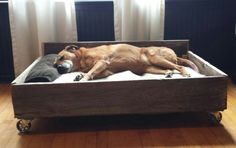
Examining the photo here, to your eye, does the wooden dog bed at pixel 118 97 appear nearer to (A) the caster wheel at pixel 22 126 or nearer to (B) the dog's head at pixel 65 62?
(A) the caster wheel at pixel 22 126

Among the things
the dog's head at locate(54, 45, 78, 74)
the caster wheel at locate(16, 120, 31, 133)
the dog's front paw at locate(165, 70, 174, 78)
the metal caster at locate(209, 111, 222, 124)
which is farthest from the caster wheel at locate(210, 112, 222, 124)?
the caster wheel at locate(16, 120, 31, 133)

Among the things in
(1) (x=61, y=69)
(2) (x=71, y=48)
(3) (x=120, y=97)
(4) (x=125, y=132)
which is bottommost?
(4) (x=125, y=132)

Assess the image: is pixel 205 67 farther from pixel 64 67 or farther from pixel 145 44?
pixel 64 67

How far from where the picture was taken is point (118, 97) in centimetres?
216

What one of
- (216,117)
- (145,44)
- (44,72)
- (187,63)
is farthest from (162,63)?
(44,72)

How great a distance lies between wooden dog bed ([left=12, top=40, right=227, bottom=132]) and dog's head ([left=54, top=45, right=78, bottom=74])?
476 millimetres

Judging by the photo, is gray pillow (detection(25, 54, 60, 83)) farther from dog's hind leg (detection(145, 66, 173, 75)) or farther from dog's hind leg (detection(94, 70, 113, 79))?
dog's hind leg (detection(145, 66, 173, 75))

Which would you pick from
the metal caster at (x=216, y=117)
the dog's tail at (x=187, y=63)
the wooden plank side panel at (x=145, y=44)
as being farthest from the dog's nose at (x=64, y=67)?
the metal caster at (x=216, y=117)

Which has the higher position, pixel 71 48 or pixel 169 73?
pixel 71 48

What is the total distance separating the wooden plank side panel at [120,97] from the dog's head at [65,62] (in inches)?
20.3

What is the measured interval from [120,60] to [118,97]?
21.9 inches

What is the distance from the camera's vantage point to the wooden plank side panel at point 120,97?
84.0 inches

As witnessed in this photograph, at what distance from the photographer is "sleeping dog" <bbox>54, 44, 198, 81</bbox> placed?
2629 mm

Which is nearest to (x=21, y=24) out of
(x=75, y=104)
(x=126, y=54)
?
(x=126, y=54)
